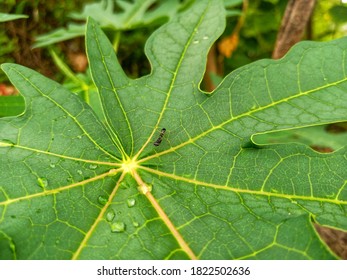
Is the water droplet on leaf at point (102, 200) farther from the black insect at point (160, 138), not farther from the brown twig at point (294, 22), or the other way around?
the brown twig at point (294, 22)

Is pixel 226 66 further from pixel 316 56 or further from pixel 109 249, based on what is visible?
pixel 109 249

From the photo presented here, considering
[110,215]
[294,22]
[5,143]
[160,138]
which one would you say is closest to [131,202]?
[110,215]

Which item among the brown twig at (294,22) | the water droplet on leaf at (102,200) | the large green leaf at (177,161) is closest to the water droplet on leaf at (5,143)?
the large green leaf at (177,161)

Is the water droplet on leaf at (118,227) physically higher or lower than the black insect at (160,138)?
lower

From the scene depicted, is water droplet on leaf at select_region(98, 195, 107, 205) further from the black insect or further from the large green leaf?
the black insect

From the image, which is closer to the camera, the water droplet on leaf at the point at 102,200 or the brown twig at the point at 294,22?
the water droplet on leaf at the point at 102,200

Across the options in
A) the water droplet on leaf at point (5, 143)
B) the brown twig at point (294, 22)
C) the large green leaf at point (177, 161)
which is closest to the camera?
the large green leaf at point (177, 161)

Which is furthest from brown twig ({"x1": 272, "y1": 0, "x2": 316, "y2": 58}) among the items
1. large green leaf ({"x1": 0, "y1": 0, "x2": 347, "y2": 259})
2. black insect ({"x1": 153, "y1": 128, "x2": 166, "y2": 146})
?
black insect ({"x1": 153, "y1": 128, "x2": 166, "y2": 146})
